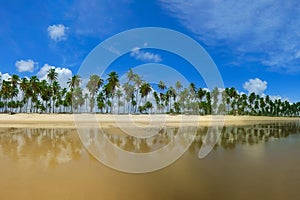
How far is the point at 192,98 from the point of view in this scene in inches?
4264

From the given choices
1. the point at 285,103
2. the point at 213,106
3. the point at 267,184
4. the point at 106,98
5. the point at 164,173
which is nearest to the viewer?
the point at 267,184

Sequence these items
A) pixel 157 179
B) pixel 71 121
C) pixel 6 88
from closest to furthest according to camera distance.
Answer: pixel 157 179 → pixel 71 121 → pixel 6 88

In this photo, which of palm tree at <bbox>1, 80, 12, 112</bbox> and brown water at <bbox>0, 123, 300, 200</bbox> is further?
palm tree at <bbox>1, 80, 12, 112</bbox>

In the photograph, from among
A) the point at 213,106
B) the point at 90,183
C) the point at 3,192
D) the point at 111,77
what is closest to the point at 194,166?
the point at 90,183

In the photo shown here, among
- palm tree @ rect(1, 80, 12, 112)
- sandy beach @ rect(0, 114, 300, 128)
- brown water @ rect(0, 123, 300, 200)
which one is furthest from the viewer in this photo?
palm tree @ rect(1, 80, 12, 112)

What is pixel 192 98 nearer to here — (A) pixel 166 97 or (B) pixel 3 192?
(A) pixel 166 97

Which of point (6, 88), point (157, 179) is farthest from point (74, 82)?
point (157, 179)

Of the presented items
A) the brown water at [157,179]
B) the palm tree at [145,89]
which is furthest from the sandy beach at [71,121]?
the brown water at [157,179]

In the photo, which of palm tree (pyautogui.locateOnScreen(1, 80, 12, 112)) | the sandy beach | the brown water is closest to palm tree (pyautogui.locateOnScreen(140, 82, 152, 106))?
the sandy beach

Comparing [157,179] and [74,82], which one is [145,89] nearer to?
[74,82]

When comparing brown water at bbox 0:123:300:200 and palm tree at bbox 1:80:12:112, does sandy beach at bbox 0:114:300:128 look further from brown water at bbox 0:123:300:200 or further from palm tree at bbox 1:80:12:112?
brown water at bbox 0:123:300:200

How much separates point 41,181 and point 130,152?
7887 millimetres

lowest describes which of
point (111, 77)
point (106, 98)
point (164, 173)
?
point (164, 173)

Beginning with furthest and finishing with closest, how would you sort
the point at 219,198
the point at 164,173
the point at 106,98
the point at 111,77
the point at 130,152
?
the point at 106,98, the point at 111,77, the point at 130,152, the point at 164,173, the point at 219,198
